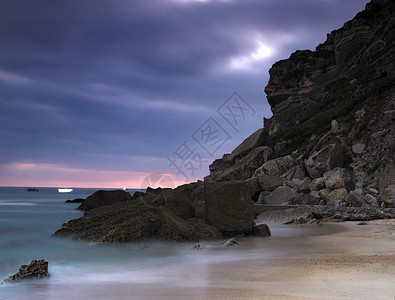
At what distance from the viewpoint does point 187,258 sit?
289 inches

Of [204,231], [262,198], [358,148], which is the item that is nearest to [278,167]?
[358,148]

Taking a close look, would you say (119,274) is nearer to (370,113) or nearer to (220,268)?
(220,268)

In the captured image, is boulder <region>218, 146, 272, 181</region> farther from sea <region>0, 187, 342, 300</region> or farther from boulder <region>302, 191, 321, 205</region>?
sea <region>0, 187, 342, 300</region>

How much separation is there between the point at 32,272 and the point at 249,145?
915 inches

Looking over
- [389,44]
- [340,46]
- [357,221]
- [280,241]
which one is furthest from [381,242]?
[340,46]

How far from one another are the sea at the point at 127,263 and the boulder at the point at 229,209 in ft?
1.90

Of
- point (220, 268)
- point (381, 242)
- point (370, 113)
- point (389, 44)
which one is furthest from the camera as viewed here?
point (389, 44)

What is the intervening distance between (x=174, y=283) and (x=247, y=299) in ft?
4.86

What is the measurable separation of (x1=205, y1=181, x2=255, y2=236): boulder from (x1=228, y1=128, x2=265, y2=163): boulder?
1740 centimetres

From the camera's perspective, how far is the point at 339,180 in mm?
15469

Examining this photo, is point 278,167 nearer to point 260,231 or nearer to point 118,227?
point 260,231

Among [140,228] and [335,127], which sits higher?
[335,127]

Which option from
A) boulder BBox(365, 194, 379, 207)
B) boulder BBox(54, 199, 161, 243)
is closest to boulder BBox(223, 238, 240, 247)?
boulder BBox(54, 199, 161, 243)

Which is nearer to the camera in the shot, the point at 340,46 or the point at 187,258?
the point at 187,258
